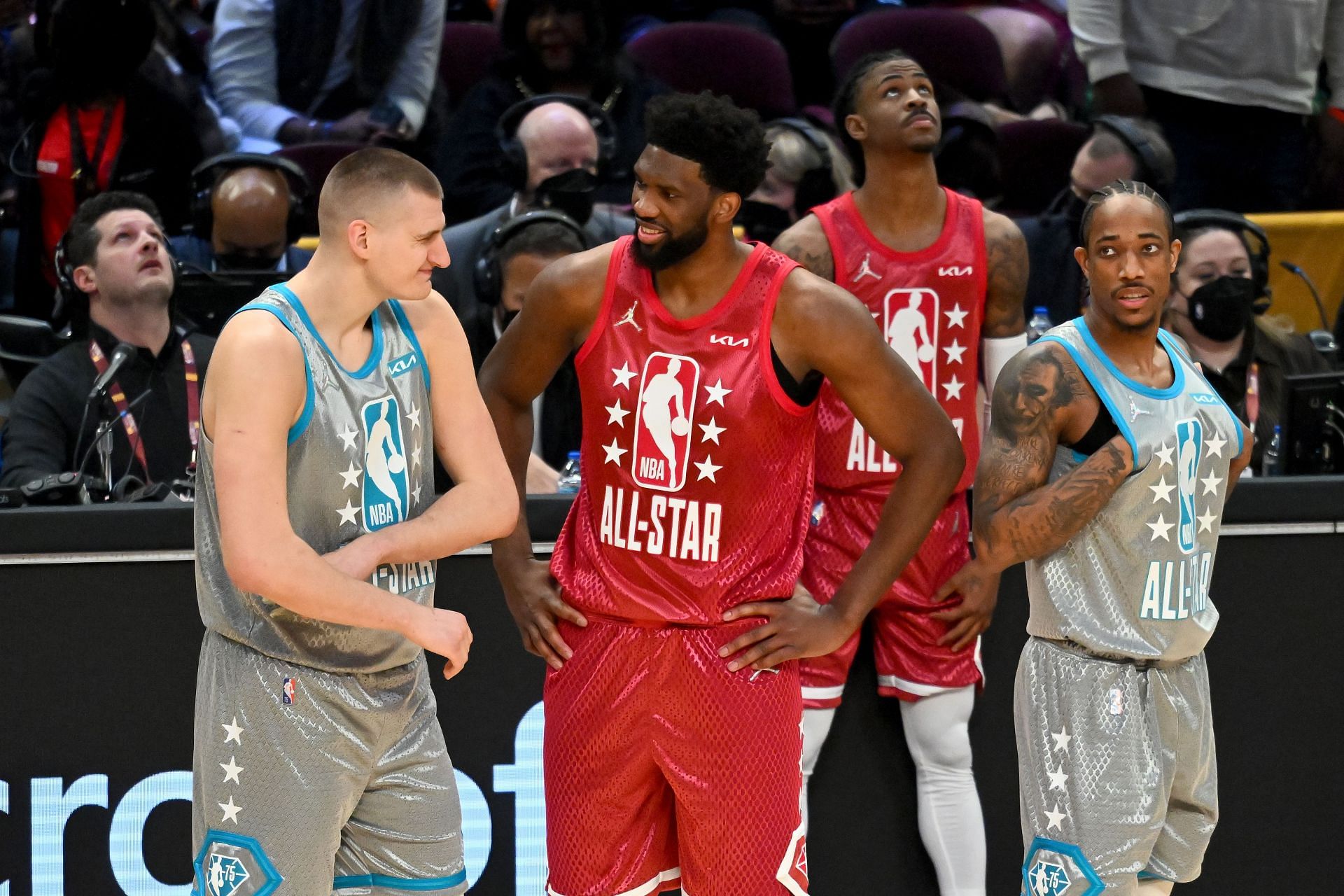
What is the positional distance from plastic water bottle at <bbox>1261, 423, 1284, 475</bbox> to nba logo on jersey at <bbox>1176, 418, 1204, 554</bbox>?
1.29m

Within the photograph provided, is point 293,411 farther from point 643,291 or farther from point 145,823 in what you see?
point 145,823

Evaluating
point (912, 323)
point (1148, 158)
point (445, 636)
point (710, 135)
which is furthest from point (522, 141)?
point (445, 636)

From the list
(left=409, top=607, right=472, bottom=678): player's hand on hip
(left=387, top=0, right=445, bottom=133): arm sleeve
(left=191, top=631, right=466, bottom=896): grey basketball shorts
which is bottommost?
(left=191, top=631, right=466, bottom=896): grey basketball shorts

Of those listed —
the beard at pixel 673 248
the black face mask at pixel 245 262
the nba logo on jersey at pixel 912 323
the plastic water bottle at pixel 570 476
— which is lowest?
the plastic water bottle at pixel 570 476

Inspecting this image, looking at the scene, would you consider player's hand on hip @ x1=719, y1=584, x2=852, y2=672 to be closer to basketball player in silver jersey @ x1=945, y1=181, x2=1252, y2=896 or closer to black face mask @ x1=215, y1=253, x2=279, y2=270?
basketball player in silver jersey @ x1=945, y1=181, x2=1252, y2=896

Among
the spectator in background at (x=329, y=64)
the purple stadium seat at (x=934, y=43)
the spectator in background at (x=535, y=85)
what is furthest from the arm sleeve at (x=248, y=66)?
the purple stadium seat at (x=934, y=43)

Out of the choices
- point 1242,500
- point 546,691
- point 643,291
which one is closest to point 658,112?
point 643,291

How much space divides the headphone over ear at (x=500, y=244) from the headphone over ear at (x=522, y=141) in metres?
0.80

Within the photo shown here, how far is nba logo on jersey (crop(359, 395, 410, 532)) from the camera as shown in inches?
123

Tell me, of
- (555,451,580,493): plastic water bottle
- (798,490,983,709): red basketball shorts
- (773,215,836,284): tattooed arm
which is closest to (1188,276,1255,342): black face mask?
(798,490,983,709): red basketball shorts

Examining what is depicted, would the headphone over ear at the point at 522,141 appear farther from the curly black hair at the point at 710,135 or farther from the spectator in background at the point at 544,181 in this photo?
the curly black hair at the point at 710,135

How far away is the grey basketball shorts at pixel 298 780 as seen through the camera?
3.12 metres

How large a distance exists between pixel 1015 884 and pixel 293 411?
2.54 m

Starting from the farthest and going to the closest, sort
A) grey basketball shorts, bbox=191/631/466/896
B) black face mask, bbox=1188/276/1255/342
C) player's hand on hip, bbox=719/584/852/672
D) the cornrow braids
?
black face mask, bbox=1188/276/1255/342
the cornrow braids
player's hand on hip, bbox=719/584/852/672
grey basketball shorts, bbox=191/631/466/896
